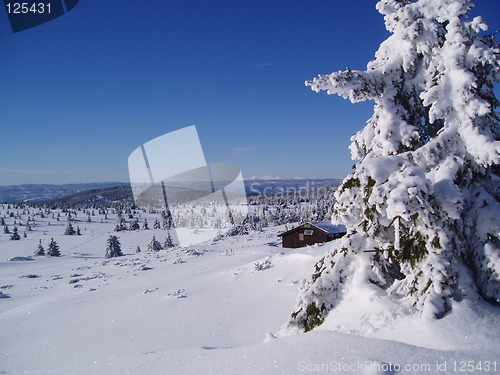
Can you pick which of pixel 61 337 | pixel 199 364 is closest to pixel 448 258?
pixel 199 364

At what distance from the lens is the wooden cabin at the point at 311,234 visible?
132 feet

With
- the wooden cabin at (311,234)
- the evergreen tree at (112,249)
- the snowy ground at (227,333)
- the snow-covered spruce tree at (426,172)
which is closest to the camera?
the snowy ground at (227,333)

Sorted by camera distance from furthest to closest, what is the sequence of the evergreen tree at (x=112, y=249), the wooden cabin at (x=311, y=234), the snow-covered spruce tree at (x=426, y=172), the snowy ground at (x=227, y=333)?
1. the evergreen tree at (x=112, y=249)
2. the wooden cabin at (x=311, y=234)
3. the snow-covered spruce tree at (x=426, y=172)
4. the snowy ground at (x=227, y=333)

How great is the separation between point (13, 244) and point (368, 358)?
122m

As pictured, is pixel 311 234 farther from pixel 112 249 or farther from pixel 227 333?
pixel 112 249

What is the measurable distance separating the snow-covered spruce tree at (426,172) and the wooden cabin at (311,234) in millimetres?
35163

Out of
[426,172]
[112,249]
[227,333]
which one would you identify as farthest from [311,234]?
[112,249]

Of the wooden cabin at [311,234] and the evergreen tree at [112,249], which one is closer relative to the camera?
the wooden cabin at [311,234]

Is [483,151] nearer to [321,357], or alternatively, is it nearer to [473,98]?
[473,98]

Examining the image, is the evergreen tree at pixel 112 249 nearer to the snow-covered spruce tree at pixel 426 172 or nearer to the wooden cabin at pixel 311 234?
the wooden cabin at pixel 311 234

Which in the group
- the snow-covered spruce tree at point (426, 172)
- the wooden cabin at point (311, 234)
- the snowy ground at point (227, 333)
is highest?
the snow-covered spruce tree at point (426, 172)

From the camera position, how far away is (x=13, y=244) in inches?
3718

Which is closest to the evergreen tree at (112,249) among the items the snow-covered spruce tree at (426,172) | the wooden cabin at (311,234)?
the wooden cabin at (311,234)

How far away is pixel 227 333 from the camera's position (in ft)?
43.5
